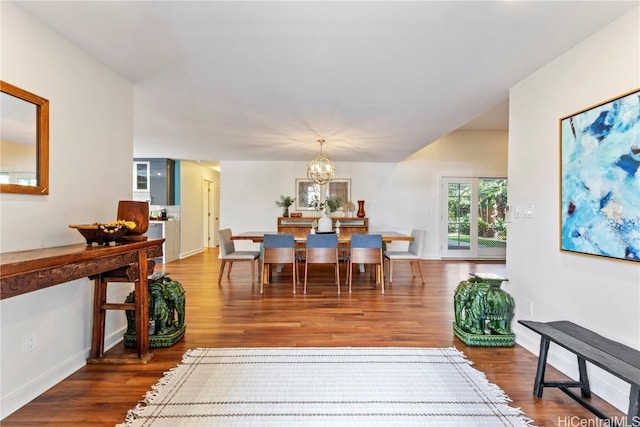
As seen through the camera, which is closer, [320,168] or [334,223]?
[320,168]

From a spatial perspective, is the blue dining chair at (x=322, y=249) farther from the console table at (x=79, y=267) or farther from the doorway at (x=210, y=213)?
the doorway at (x=210, y=213)

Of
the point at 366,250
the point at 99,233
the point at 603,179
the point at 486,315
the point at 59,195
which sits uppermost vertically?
the point at 603,179

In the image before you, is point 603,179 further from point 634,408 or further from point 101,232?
point 101,232

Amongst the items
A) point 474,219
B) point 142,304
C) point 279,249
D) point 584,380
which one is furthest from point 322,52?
point 474,219

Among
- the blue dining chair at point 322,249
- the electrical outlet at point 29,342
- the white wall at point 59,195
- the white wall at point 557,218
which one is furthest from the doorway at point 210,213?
the white wall at point 557,218

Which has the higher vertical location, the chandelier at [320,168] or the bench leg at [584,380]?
the chandelier at [320,168]

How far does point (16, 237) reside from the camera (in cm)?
172

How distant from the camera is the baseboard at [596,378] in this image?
1.73 meters

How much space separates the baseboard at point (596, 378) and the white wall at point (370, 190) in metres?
4.72

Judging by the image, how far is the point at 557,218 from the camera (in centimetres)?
223

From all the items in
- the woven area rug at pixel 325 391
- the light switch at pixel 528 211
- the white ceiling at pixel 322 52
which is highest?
the white ceiling at pixel 322 52

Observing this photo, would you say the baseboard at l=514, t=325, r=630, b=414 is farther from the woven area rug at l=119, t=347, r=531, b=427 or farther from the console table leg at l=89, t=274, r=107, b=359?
the console table leg at l=89, t=274, r=107, b=359

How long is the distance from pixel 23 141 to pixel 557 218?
351 centimetres

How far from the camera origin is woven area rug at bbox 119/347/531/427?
5.40 feet
